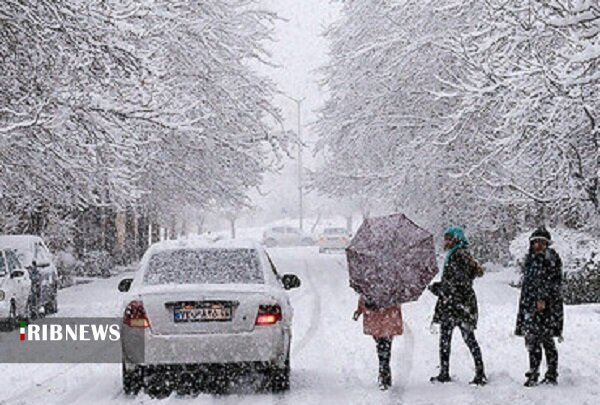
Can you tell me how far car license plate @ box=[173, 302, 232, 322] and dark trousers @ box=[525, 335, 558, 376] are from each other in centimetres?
315

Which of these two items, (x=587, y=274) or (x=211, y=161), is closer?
(x=587, y=274)

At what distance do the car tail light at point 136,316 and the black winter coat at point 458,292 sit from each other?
3049mm

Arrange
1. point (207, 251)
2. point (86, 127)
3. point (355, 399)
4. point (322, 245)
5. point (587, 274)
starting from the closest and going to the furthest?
point (355, 399) < point (207, 251) < point (86, 127) < point (587, 274) < point (322, 245)

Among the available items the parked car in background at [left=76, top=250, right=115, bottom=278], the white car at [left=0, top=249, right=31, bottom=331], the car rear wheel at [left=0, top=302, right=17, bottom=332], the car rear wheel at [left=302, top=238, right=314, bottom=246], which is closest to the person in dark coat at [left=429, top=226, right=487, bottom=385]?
the white car at [left=0, top=249, right=31, bottom=331]

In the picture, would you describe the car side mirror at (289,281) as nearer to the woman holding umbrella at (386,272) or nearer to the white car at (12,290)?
the woman holding umbrella at (386,272)

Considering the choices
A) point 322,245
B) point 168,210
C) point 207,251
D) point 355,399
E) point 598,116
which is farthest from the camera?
point 322,245

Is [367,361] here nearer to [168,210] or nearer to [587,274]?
[587,274]

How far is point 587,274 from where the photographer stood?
22219mm

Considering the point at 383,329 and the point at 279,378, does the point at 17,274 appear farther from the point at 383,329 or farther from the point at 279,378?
the point at 383,329

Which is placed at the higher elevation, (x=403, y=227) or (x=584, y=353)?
(x=403, y=227)

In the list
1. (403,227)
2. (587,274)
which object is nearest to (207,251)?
(403,227)

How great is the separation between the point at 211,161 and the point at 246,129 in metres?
1.80

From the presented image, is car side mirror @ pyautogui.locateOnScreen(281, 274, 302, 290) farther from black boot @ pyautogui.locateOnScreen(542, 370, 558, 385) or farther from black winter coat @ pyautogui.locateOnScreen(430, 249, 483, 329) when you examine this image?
black boot @ pyautogui.locateOnScreen(542, 370, 558, 385)

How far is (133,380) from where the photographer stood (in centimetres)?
966
